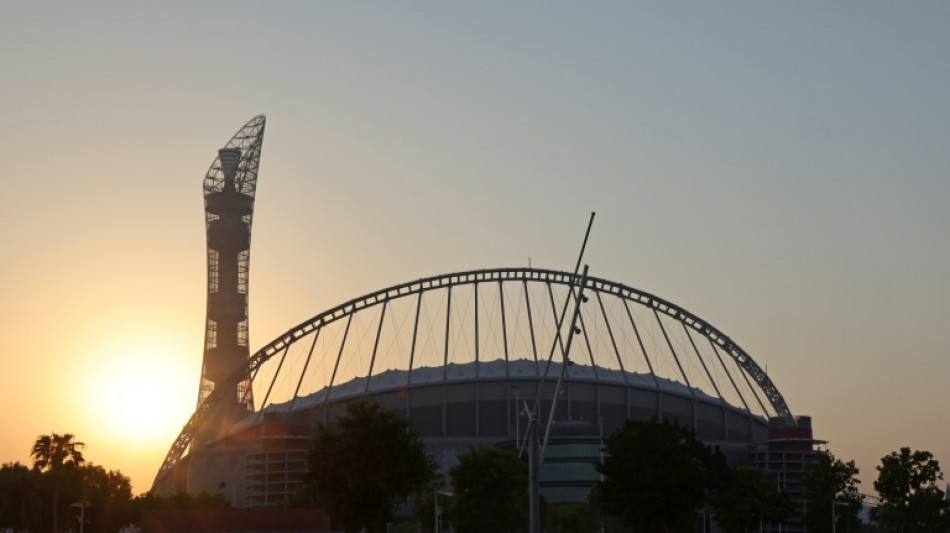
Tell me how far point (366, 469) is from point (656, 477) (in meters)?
25.1

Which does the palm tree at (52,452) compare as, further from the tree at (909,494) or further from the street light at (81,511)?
the tree at (909,494)

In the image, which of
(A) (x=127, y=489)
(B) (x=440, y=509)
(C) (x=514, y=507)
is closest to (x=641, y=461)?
(C) (x=514, y=507)

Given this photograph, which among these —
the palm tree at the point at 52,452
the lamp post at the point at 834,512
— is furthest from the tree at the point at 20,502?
the lamp post at the point at 834,512

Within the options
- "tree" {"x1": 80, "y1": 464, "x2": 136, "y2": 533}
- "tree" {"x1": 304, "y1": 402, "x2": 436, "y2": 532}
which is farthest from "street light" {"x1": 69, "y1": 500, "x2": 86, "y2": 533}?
"tree" {"x1": 304, "y1": 402, "x2": 436, "y2": 532}

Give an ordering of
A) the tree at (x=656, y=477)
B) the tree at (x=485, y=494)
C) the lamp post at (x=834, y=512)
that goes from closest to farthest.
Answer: the tree at (x=656, y=477) → the tree at (x=485, y=494) → the lamp post at (x=834, y=512)

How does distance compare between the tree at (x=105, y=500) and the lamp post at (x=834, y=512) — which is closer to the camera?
the lamp post at (x=834, y=512)

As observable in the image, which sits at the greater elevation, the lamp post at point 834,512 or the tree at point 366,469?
the tree at point 366,469

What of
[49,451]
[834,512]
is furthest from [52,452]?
[834,512]

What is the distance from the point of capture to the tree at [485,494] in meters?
134

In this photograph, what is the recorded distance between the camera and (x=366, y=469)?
124 metres

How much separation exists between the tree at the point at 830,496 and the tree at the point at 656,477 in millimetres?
26196

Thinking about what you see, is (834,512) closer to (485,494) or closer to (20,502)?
(485,494)

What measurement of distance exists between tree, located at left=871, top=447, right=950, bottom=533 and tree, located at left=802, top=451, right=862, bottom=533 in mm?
5427

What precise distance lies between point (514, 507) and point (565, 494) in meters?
59.2
